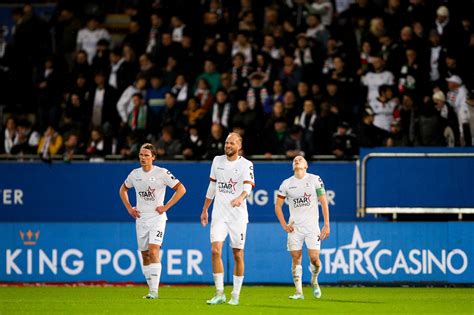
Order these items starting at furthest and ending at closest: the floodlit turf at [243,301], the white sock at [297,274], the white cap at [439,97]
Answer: the white cap at [439,97] < the white sock at [297,274] < the floodlit turf at [243,301]

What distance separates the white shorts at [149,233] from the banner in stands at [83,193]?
247 inches

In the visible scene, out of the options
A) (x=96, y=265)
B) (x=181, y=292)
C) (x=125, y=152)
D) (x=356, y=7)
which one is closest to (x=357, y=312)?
(x=181, y=292)

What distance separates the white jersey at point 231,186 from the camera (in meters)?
16.6

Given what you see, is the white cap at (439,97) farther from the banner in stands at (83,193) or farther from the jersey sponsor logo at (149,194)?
the jersey sponsor logo at (149,194)

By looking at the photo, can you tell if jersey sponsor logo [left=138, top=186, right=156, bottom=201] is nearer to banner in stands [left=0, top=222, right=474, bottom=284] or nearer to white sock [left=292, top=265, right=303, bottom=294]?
white sock [left=292, top=265, right=303, bottom=294]

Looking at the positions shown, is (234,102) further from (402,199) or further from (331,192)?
(402,199)

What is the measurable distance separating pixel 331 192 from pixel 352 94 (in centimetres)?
245

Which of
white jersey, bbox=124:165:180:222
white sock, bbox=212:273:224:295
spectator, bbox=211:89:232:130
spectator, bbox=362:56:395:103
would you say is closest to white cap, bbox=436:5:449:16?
spectator, bbox=362:56:395:103

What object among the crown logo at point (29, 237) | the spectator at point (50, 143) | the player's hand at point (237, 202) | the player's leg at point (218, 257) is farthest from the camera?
the spectator at point (50, 143)

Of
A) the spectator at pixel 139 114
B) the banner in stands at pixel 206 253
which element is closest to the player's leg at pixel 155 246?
the banner in stands at pixel 206 253

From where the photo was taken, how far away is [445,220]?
900 inches

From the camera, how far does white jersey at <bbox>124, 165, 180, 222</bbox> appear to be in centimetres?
1761

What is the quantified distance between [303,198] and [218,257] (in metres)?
2.11

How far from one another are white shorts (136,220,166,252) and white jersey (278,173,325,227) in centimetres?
193
